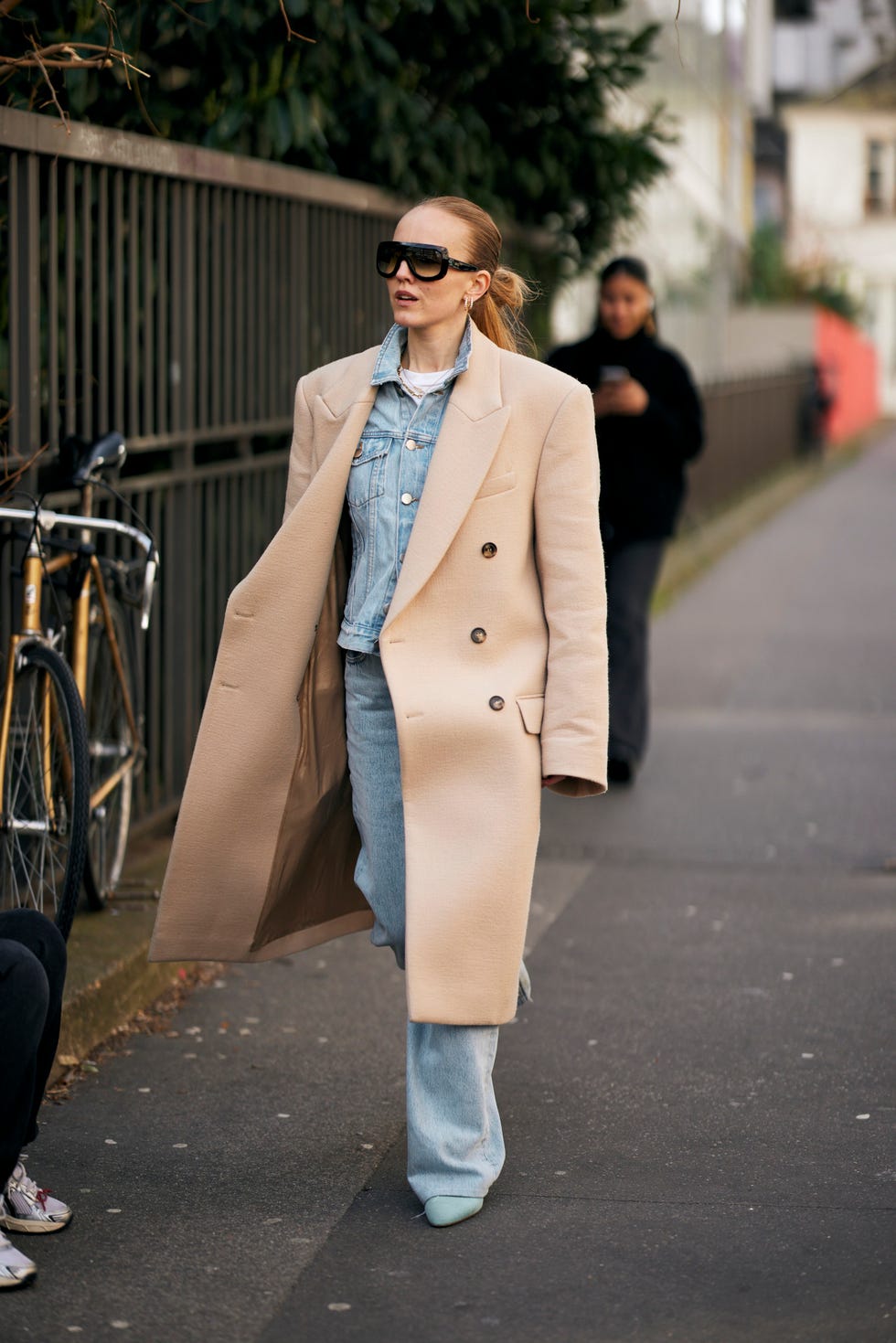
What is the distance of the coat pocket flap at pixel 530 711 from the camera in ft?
13.3

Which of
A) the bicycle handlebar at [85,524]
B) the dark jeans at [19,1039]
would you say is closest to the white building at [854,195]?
the bicycle handlebar at [85,524]

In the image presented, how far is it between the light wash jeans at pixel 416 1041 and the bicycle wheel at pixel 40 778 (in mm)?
1030

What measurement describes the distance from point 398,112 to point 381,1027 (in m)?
4.74

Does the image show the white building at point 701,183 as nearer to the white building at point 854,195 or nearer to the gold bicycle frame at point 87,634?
the gold bicycle frame at point 87,634

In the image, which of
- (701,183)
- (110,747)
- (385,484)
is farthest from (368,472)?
(701,183)

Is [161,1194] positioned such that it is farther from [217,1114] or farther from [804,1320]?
[804,1320]

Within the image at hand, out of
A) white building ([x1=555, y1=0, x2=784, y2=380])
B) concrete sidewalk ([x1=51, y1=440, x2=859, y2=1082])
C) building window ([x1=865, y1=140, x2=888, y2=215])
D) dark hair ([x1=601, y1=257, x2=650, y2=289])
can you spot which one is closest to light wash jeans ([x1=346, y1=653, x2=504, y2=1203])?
concrete sidewalk ([x1=51, y1=440, x2=859, y2=1082])

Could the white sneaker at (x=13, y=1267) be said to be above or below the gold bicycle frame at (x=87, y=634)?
below

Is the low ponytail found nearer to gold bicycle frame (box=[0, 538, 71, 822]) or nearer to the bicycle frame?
the bicycle frame

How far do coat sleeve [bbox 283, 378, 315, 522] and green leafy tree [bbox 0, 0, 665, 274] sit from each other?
140 cm

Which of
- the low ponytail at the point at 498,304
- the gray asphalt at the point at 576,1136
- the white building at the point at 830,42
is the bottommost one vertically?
the gray asphalt at the point at 576,1136

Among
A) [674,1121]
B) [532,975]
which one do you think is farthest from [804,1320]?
[532,975]

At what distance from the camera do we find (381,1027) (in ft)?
18.1

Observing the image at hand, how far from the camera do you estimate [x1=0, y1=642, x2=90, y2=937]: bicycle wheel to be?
506cm
